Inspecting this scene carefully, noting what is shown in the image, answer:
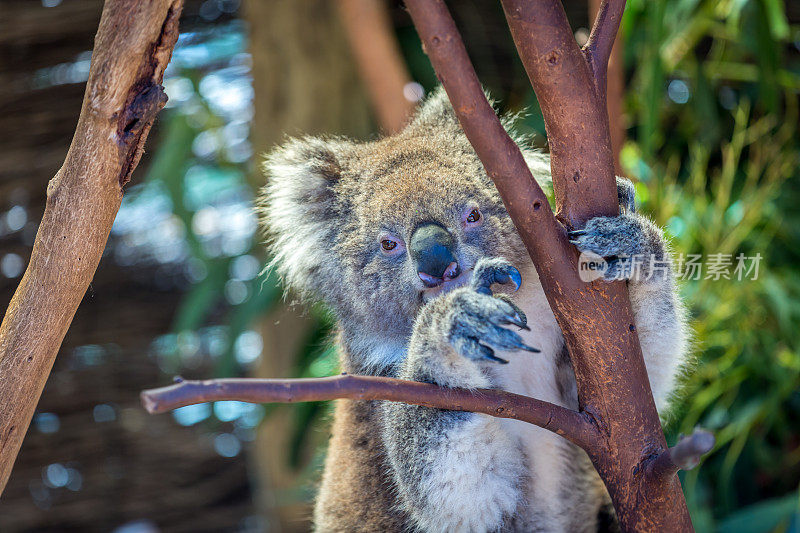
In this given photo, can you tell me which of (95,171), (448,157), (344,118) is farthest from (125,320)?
(95,171)

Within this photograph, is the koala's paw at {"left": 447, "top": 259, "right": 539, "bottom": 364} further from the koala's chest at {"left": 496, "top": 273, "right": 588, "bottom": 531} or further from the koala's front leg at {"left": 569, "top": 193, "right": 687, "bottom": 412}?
the koala's chest at {"left": 496, "top": 273, "right": 588, "bottom": 531}

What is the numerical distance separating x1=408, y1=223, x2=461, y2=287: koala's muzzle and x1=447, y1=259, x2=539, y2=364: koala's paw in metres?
0.14

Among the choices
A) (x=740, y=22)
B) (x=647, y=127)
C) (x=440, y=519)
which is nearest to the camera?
(x=440, y=519)

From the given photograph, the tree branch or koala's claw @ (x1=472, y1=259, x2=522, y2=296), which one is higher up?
koala's claw @ (x1=472, y1=259, x2=522, y2=296)

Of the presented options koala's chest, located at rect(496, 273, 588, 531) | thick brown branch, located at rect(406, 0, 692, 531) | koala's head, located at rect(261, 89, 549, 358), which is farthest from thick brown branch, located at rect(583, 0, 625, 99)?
koala's chest, located at rect(496, 273, 588, 531)

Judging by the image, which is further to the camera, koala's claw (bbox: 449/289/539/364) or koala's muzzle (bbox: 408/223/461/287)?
koala's muzzle (bbox: 408/223/461/287)

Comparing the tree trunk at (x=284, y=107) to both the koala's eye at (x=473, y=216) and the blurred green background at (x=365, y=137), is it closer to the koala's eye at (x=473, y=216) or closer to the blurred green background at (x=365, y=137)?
the blurred green background at (x=365, y=137)

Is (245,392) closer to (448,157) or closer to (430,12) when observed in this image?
(430,12)

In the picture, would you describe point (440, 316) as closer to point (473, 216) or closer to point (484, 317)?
point (484, 317)

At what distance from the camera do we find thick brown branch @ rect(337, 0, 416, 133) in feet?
9.44

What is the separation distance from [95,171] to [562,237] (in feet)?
2.38

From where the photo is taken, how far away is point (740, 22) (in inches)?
125

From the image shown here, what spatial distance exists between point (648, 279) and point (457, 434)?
18.7 inches

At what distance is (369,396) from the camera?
43.3 inches
